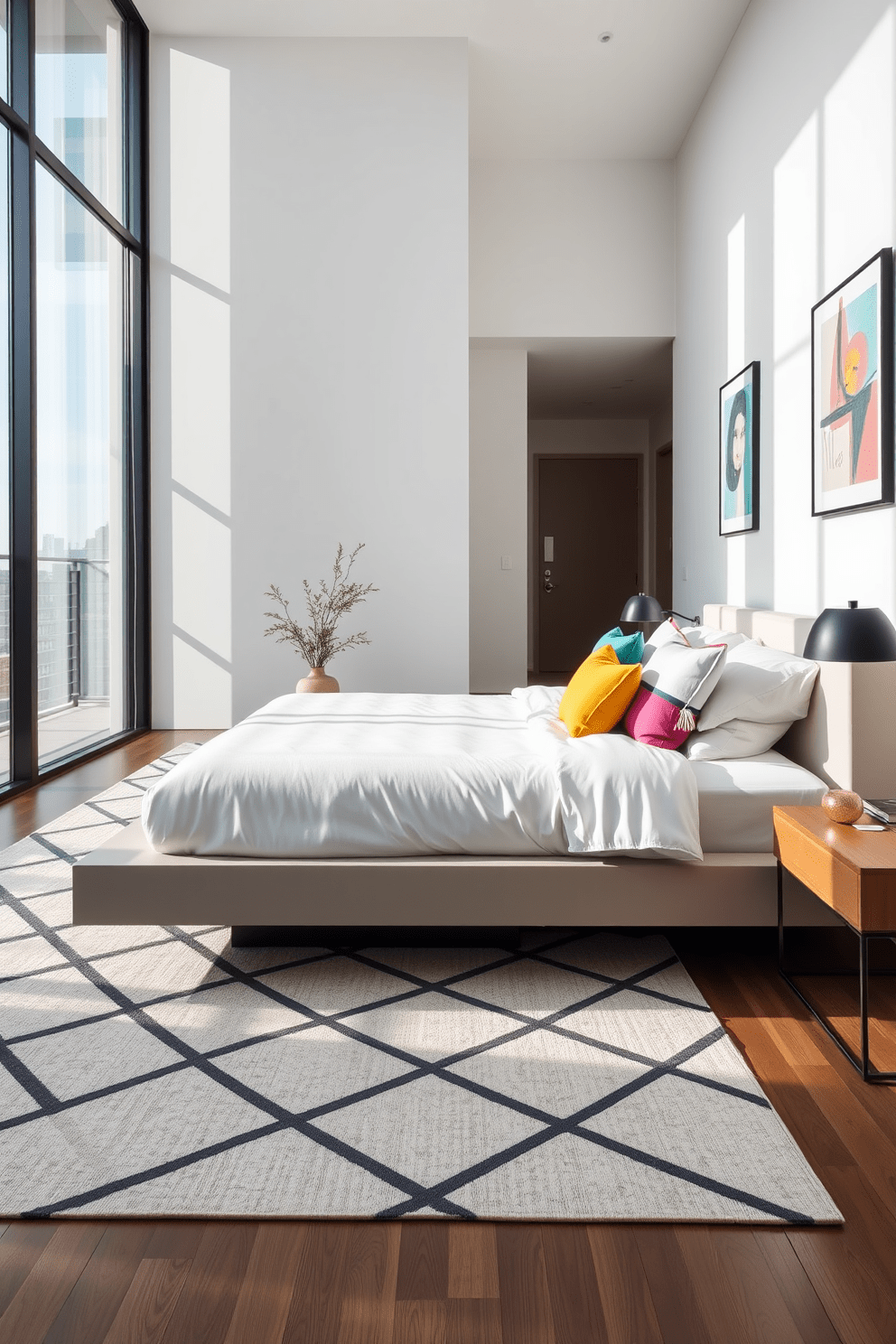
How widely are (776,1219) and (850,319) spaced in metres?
2.83

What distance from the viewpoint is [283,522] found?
5.99 metres

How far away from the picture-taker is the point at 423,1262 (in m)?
1.39

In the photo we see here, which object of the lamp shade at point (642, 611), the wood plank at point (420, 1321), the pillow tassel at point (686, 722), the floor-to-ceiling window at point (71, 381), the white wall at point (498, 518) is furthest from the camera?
the white wall at point (498, 518)

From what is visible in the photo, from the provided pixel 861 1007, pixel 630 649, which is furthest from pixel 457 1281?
pixel 630 649

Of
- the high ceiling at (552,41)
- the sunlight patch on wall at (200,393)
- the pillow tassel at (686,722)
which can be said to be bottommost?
the pillow tassel at (686,722)

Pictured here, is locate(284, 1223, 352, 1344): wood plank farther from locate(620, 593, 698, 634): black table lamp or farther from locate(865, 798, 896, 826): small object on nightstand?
locate(620, 593, 698, 634): black table lamp

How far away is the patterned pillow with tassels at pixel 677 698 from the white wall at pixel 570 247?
4.67 meters

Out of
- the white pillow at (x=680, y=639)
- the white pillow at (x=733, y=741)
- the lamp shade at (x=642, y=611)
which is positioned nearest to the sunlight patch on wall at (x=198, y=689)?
the lamp shade at (x=642, y=611)

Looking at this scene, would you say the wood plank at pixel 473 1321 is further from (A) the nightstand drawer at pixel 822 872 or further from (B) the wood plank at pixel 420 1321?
(A) the nightstand drawer at pixel 822 872

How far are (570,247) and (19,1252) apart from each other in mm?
6752

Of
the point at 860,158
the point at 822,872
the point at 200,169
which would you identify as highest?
the point at 200,169

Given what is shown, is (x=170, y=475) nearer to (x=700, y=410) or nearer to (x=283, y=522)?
(x=283, y=522)

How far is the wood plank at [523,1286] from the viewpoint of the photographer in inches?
49.9

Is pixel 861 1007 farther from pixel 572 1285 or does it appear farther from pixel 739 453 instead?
pixel 739 453
